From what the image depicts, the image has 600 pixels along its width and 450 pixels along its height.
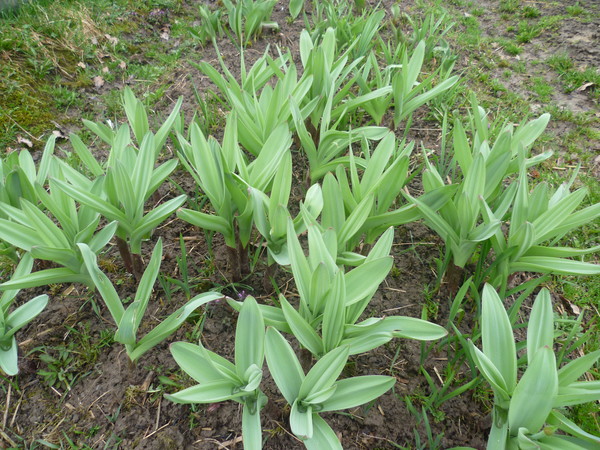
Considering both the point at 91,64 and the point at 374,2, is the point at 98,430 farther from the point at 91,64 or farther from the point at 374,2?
the point at 374,2

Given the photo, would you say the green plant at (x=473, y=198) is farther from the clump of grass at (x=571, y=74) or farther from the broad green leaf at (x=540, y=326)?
the clump of grass at (x=571, y=74)

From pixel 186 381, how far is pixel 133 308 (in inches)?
16.7

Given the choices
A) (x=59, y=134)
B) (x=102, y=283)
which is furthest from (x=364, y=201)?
(x=59, y=134)

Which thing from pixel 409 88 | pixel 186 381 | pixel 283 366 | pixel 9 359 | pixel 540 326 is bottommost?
pixel 186 381

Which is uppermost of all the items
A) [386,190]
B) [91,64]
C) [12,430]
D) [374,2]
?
[374,2]

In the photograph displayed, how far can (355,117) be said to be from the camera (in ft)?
8.48

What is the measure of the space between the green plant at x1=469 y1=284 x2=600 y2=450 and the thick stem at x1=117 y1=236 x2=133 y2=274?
131cm

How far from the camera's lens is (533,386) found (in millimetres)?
992

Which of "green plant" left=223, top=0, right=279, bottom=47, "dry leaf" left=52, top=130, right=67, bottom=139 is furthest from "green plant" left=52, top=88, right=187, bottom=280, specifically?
"green plant" left=223, top=0, right=279, bottom=47

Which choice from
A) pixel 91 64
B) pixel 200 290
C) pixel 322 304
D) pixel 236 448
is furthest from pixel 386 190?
pixel 91 64

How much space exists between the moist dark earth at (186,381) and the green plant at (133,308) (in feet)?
0.74

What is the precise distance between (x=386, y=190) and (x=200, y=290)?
0.86 meters

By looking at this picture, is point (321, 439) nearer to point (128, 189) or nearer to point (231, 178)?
point (231, 178)

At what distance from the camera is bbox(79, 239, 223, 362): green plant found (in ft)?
4.01
